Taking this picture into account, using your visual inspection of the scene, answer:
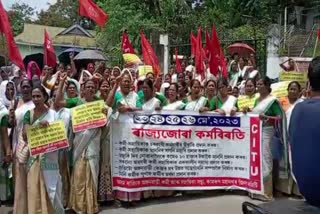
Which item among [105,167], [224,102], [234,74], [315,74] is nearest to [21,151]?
[105,167]

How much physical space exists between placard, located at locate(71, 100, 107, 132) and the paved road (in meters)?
1.10

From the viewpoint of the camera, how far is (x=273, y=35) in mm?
18047

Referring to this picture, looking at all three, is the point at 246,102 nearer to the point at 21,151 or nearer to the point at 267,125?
the point at 267,125

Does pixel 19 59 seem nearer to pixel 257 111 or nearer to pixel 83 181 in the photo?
pixel 83 181

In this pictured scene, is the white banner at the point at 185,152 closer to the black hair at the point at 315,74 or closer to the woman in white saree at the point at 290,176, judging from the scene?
the woman in white saree at the point at 290,176

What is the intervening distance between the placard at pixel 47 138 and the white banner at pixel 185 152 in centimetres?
108

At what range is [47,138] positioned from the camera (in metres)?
6.20

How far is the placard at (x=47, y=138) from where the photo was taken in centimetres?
612

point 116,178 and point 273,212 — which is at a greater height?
point 273,212

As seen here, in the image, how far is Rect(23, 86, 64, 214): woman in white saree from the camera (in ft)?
20.3

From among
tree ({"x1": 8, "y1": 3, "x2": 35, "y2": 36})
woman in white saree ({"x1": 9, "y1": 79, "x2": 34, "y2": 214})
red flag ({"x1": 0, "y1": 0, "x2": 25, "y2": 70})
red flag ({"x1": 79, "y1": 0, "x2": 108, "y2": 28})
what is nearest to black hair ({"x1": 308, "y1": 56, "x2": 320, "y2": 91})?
woman in white saree ({"x1": 9, "y1": 79, "x2": 34, "y2": 214})

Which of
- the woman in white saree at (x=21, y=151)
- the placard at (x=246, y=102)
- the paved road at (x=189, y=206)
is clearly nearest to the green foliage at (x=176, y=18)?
the placard at (x=246, y=102)

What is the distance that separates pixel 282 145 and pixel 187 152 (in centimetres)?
127

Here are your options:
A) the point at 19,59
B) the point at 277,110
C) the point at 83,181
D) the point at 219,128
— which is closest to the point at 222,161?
the point at 219,128
